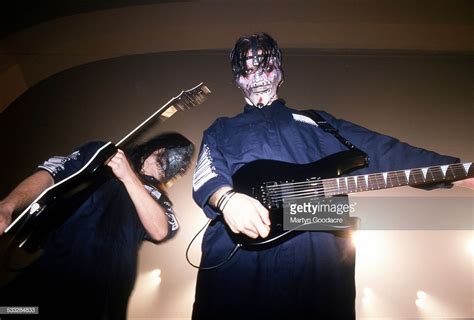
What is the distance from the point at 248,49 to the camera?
4.50 feet

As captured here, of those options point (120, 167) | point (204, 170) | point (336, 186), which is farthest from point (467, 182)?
point (120, 167)

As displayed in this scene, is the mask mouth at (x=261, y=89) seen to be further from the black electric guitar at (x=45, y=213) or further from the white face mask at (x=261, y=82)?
the black electric guitar at (x=45, y=213)

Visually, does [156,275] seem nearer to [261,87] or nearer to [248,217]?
[248,217]

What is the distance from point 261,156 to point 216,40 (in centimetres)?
79

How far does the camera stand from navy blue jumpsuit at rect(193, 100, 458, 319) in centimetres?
96

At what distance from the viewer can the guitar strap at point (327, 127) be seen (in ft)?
3.81

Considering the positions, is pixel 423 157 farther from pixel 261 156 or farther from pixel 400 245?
pixel 261 156

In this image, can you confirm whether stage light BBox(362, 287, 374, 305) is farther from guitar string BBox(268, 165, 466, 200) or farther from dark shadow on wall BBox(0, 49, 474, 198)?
dark shadow on wall BBox(0, 49, 474, 198)

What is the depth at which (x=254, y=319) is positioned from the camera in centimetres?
95

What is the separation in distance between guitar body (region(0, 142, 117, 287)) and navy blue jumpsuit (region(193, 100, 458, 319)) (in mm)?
411

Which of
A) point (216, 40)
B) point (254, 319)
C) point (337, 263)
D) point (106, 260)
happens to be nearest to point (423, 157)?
point (337, 263)

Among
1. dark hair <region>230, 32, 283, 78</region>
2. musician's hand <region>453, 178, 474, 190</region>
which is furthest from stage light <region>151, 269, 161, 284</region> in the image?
musician's hand <region>453, 178, 474, 190</region>

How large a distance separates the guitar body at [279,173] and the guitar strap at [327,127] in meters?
0.05

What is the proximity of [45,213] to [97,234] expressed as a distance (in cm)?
19
